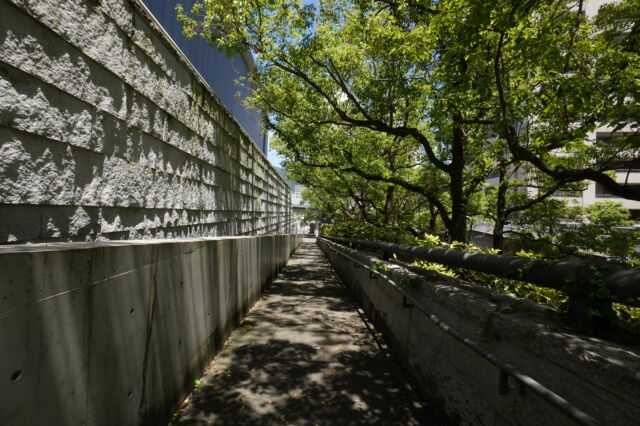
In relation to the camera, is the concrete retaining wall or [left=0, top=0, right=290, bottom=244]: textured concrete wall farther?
[left=0, top=0, right=290, bottom=244]: textured concrete wall

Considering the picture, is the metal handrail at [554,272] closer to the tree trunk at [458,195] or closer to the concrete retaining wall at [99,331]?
the concrete retaining wall at [99,331]

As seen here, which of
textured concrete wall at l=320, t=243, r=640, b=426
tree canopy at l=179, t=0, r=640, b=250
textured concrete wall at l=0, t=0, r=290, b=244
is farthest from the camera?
tree canopy at l=179, t=0, r=640, b=250

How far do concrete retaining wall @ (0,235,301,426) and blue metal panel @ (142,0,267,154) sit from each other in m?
6.53

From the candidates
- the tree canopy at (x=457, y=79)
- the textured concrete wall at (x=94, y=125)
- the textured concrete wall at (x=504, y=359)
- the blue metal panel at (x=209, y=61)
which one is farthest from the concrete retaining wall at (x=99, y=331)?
the blue metal panel at (x=209, y=61)

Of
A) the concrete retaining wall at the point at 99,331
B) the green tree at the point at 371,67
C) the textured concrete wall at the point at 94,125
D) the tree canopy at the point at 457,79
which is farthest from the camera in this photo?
the green tree at the point at 371,67

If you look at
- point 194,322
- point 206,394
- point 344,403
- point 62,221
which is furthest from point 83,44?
point 344,403

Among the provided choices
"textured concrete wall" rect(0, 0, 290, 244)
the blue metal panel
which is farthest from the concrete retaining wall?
the blue metal panel

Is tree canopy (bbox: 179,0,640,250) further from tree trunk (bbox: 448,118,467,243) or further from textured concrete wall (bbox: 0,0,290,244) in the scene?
textured concrete wall (bbox: 0,0,290,244)

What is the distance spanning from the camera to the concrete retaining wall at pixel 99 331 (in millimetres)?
1453

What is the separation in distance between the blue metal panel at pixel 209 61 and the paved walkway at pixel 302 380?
689 cm

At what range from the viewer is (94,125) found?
2809mm

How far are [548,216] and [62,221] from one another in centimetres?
1639

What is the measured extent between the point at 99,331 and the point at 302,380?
260cm

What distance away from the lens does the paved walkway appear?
3.28m
